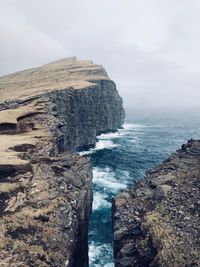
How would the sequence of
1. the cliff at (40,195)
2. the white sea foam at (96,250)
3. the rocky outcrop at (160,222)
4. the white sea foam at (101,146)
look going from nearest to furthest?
the rocky outcrop at (160,222) → the cliff at (40,195) → the white sea foam at (96,250) → the white sea foam at (101,146)

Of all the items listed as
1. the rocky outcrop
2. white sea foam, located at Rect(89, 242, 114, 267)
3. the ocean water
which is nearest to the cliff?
white sea foam, located at Rect(89, 242, 114, 267)

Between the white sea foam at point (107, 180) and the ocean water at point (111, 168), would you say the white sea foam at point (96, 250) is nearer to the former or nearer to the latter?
the ocean water at point (111, 168)

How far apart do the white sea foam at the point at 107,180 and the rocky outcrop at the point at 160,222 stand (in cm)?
2350

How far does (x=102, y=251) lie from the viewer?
1876 inches

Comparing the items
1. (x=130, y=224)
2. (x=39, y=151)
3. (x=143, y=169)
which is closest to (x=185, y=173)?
(x=130, y=224)

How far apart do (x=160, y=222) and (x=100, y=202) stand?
1098 inches

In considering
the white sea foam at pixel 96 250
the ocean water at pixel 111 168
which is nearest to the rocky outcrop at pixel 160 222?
the white sea foam at pixel 96 250

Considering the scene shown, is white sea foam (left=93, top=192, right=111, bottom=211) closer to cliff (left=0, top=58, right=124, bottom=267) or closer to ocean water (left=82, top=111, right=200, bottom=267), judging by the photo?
ocean water (left=82, top=111, right=200, bottom=267)

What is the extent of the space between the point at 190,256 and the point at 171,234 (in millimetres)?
3245

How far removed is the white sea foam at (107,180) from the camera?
230 feet

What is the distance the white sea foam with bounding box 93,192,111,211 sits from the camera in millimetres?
60656

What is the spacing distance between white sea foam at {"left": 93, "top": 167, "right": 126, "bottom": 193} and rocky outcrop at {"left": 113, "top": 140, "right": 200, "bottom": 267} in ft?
77.1

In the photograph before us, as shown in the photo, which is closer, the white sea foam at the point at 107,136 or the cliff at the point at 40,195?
the cliff at the point at 40,195

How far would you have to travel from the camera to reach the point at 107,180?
75.5 metres
